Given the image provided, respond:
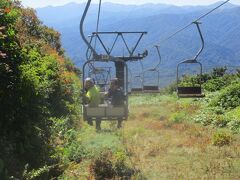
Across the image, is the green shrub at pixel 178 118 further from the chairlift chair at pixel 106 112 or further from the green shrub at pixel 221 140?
the green shrub at pixel 221 140

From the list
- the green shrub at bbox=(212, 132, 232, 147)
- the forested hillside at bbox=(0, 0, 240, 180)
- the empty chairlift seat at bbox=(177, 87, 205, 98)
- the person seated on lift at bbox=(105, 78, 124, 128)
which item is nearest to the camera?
the forested hillside at bbox=(0, 0, 240, 180)

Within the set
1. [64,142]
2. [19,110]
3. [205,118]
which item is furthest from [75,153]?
[205,118]

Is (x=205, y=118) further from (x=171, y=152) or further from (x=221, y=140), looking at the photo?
(x=171, y=152)

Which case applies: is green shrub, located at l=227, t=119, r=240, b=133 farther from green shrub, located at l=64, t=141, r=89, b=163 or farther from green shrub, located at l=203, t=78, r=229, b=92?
green shrub, located at l=203, t=78, r=229, b=92

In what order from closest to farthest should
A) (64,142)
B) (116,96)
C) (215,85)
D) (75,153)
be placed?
(75,153) < (64,142) < (116,96) < (215,85)

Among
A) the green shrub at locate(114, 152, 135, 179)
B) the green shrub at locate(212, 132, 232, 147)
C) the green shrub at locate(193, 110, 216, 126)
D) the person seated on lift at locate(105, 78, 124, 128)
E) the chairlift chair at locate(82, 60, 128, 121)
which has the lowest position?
the green shrub at locate(114, 152, 135, 179)

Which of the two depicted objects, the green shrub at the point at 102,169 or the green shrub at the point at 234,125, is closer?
the green shrub at the point at 102,169

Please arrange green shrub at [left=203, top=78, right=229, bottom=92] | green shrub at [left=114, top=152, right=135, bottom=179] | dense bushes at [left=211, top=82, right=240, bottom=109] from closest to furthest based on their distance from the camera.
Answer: green shrub at [left=114, top=152, right=135, bottom=179]
dense bushes at [left=211, top=82, right=240, bottom=109]
green shrub at [left=203, top=78, right=229, bottom=92]

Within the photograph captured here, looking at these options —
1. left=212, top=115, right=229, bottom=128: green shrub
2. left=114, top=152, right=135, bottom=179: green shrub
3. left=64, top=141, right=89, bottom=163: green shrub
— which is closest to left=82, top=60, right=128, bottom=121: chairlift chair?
left=212, top=115, right=229, bottom=128: green shrub

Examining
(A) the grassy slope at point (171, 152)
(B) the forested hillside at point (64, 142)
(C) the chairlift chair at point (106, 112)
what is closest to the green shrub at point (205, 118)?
(B) the forested hillside at point (64, 142)

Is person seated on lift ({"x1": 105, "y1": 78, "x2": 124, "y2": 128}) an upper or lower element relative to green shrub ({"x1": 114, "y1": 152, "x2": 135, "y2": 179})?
upper

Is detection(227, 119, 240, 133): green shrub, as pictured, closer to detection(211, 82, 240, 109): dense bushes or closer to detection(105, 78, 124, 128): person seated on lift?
detection(105, 78, 124, 128): person seated on lift

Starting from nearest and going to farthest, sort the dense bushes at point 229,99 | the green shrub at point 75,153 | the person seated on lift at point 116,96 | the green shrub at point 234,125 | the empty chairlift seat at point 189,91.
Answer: the green shrub at point 75,153 → the green shrub at point 234,125 → the person seated on lift at point 116,96 → the empty chairlift seat at point 189,91 → the dense bushes at point 229,99

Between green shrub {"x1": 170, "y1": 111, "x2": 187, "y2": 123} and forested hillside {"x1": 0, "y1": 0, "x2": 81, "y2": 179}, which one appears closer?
forested hillside {"x1": 0, "y1": 0, "x2": 81, "y2": 179}
